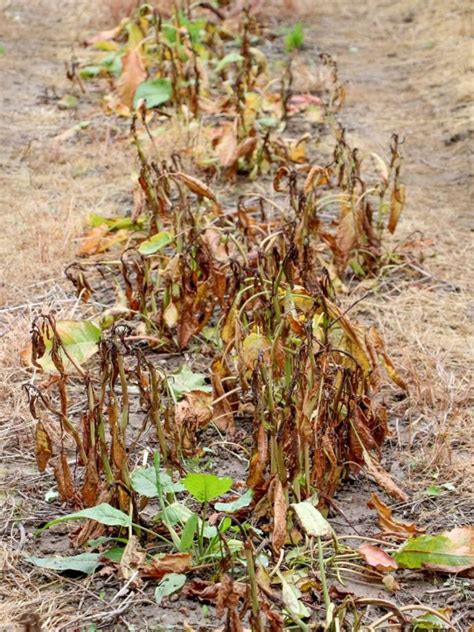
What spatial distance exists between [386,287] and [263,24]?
15.2 feet

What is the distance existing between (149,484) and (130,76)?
12.1ft

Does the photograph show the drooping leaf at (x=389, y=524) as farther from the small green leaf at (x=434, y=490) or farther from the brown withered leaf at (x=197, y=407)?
the brown withered leaf at (x=197, y=407)

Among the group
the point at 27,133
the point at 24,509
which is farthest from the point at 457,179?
the point at 24,509

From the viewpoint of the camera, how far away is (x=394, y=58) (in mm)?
7223

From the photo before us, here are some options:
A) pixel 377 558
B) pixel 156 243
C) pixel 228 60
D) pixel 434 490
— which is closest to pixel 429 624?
pixel 377 558

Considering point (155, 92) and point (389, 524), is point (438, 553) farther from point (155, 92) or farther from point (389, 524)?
point (155, 92)

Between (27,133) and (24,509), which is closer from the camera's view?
(24,509)

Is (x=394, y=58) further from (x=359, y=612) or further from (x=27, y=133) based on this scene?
(x=359, y=612)

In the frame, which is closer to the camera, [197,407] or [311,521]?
[311,521]

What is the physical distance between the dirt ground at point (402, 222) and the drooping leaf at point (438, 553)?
47 millimetres

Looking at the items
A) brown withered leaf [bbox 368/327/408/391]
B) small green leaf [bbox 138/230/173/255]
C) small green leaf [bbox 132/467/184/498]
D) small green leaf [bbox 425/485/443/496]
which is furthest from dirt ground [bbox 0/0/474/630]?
small green leaf [bbox 138/230/173/255]

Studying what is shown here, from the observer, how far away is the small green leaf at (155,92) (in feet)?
18.6

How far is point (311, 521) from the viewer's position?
84.2 inches

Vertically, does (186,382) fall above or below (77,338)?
below
